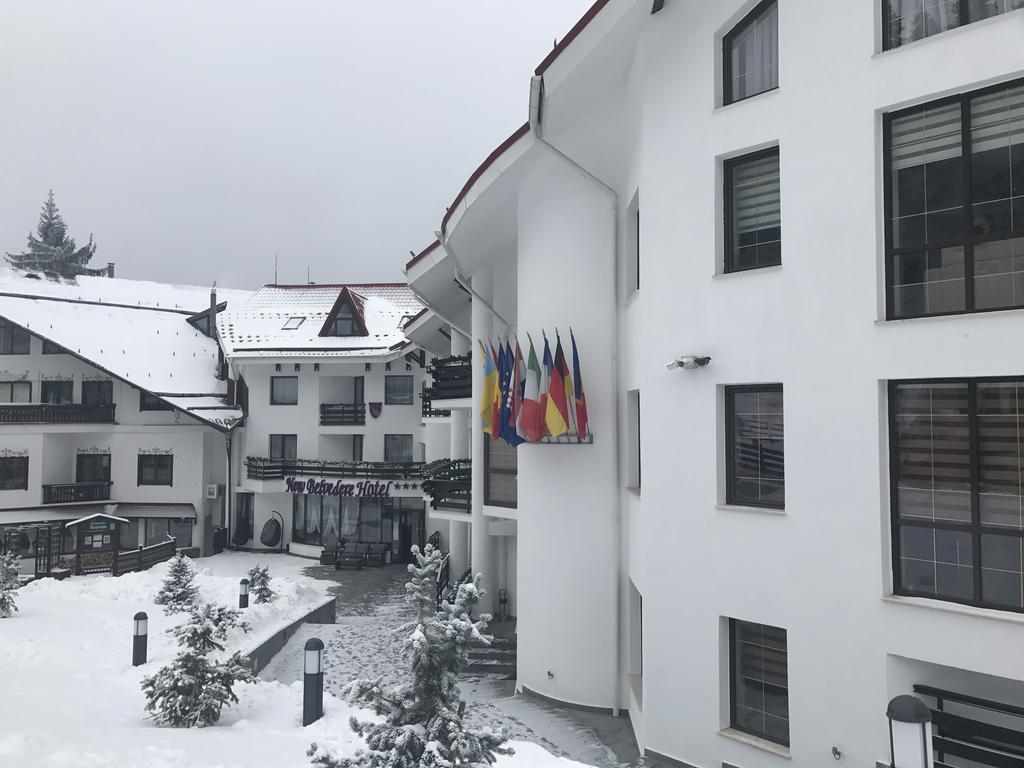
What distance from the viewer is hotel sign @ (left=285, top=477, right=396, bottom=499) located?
29.5 meters

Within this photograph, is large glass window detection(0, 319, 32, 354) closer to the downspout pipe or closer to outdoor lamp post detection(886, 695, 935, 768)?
the downspout pipe

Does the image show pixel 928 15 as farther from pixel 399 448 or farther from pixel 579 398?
pixel 399 448

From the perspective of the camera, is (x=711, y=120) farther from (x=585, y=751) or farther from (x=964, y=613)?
(x=585, y=751)

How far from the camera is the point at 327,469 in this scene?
1198 inches

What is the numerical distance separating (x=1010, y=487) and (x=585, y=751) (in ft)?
20.8

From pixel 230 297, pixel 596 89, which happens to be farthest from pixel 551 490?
pixel 230 297

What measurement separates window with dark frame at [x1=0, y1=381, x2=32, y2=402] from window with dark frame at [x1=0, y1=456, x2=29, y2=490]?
290 cm

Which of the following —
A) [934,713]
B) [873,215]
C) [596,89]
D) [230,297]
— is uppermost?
[230,297]

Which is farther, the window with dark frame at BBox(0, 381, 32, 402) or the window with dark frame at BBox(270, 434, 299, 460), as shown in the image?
the window with dark frame at BBox(270, 434, 299, 460)

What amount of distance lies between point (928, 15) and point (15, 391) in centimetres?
3381

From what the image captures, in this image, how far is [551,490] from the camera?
43.3 ft

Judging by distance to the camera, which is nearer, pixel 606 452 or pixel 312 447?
pixel 606 452

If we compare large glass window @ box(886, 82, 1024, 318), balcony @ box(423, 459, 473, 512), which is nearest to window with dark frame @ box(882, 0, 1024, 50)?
large glass window @ box(886, 82, 1024, 318)

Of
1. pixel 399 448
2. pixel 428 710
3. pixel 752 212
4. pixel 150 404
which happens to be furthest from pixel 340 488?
pixel 428 710
